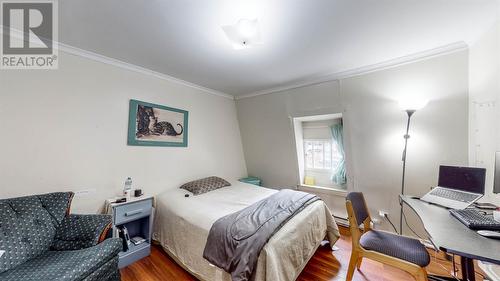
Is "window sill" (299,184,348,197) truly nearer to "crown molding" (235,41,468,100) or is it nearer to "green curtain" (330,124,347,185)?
"green curtain" (330,124,347,185)

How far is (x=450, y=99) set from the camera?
82.7 inches

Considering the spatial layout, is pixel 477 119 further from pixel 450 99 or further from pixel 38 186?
→ pixel 38 186

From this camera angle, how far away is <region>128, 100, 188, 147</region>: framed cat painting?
100 inches

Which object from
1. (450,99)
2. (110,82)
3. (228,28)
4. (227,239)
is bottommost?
(227,239)

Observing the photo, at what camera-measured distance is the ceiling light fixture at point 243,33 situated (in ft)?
5.24

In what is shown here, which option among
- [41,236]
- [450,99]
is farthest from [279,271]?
[450,99]

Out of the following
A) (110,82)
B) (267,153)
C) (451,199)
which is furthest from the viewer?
(267,153)

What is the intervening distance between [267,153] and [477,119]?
2.81 meters

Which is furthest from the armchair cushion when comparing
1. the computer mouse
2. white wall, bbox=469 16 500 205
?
white wall, bbox=469 16 500 205

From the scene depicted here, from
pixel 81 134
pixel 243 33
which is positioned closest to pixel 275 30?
pixel 243 33

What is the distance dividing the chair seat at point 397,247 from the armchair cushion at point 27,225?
8.75 feet

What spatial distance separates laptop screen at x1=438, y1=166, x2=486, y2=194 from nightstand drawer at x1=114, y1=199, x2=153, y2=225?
323 cm

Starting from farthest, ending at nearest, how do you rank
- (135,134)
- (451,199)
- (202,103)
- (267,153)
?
(267,153)
(202,103)
(135,134)
(451,199)

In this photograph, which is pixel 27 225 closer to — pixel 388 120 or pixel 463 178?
pixel 463 178
